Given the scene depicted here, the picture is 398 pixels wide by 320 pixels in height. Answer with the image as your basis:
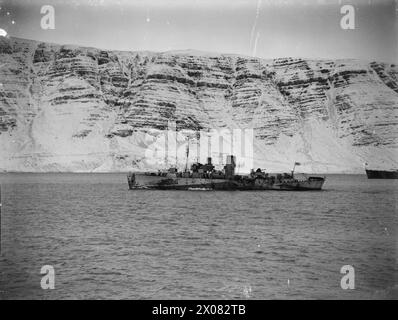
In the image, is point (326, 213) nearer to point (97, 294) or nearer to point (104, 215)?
point (104, 215)

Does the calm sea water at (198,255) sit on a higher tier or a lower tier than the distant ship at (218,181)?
lower

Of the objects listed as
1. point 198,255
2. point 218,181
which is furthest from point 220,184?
point 198,255

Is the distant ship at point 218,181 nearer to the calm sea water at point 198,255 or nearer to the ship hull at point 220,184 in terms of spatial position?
the ship hull at point 220,184

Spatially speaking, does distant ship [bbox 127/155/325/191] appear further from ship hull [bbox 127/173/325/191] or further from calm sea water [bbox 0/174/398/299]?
calm sea water [bbox 0/174/398/299]

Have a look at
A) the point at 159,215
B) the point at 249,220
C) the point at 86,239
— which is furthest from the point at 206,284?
the point at 159,215

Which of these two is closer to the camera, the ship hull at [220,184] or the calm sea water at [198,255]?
the calm sea water at [198,255]

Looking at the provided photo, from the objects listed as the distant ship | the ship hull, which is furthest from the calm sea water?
the distant ship

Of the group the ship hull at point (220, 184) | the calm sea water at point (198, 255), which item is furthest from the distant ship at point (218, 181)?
the calm sea water at point (198, 255)
